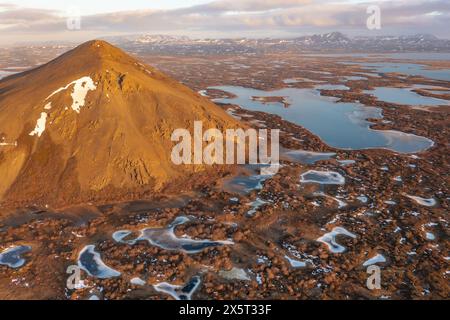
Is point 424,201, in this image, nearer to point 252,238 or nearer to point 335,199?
point 335,199

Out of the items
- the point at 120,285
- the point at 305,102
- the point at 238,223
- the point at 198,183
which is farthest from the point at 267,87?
the point at 120,285

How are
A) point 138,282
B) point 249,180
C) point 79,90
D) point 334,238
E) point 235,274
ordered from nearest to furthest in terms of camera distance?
point 138,282 < point 235,274 < point 334,238 < point 249,180 < point 79,90

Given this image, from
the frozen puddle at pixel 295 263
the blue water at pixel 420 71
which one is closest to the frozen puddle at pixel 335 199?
the frozen puddle at pixel 295 263

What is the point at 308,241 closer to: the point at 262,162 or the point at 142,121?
the point at 262,162

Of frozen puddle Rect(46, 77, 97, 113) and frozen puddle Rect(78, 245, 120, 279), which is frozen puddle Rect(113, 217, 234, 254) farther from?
frozen puddle Rect(46, 77, 97, 113)

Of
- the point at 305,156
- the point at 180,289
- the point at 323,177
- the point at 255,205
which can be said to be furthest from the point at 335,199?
the point at 180,289

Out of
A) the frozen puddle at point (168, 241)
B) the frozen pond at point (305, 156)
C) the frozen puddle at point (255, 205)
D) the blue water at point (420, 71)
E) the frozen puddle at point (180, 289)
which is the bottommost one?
the frozen puddle at point (180, 289)

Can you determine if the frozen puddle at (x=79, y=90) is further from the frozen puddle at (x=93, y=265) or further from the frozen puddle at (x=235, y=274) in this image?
the frozen puddle at (x=235, y=274)
